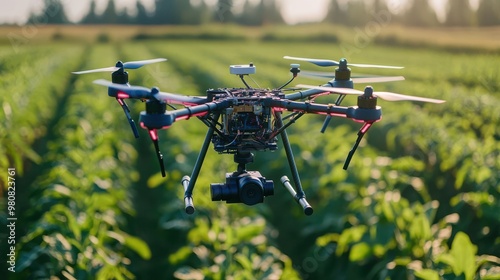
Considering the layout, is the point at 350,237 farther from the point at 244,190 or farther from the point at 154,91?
the point at 154,91

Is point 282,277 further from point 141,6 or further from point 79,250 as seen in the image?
point 141,6

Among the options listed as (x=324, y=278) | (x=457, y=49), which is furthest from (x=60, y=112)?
(x=457, y=49)

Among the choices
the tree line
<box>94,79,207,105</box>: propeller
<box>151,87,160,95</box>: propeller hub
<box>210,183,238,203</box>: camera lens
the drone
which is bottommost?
the tree line

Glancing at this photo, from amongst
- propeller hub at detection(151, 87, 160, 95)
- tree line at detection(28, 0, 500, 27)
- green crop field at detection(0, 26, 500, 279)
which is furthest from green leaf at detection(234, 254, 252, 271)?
tree line at detection(28, 0, 500, 27)

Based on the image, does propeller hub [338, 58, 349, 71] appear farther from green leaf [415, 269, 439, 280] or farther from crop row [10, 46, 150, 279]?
crop row [10, 46, 150, 279]

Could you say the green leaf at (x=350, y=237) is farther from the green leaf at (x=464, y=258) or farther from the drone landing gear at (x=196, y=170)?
the drone landing gear at (x=196, y=170)

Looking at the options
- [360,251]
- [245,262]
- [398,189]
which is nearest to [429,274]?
[360,251]

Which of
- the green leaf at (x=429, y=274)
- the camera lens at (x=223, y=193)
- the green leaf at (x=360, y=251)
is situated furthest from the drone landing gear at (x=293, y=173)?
the green leaf at (x=360, y=251)

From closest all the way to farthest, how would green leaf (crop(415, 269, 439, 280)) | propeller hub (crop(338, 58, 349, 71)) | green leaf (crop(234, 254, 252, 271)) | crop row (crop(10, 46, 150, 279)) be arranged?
propeller hub (crop(338, 58, 349, 71)) → green leaf (crop(415, 269, 439, 280)) → crop row (crop(10, 46, 150, 279)) → green leaf (crop(234, 254, 252, 271))

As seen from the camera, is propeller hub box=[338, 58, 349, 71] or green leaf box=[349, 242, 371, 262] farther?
green leaf box=[349, 242, 371, 262]
